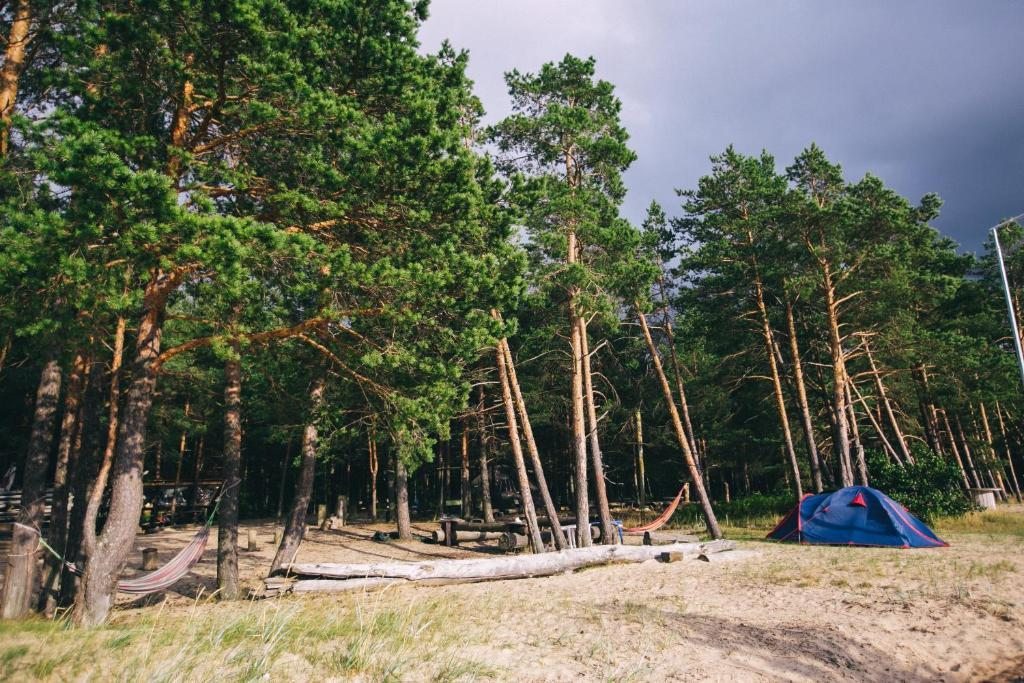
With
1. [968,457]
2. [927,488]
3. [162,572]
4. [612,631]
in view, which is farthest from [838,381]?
[162,572]

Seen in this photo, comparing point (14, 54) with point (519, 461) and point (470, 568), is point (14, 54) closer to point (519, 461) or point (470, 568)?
point (470, 568)

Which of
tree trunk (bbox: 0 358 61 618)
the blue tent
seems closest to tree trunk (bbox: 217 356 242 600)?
tree trunk (bbox: 0 358 61 618)

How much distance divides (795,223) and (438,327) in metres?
13.2

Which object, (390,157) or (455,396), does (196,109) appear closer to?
(390,157)

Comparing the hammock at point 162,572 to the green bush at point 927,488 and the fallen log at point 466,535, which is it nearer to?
the fallen log at point 466,535

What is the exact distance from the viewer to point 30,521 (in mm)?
8477

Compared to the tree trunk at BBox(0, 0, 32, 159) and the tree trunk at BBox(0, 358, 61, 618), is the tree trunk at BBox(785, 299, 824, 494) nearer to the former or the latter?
the tree trunk at BBox(0, 358, 61, 618)

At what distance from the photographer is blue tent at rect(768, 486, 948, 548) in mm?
12805

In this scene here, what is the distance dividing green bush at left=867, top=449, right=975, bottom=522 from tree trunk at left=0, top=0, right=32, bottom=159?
2305 cm

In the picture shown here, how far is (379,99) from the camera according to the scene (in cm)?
934

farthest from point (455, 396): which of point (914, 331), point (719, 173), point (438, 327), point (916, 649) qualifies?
point (914, 331)

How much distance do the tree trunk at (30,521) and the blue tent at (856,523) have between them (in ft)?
51.8

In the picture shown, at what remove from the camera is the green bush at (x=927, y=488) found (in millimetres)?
17281

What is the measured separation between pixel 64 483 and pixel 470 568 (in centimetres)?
744
